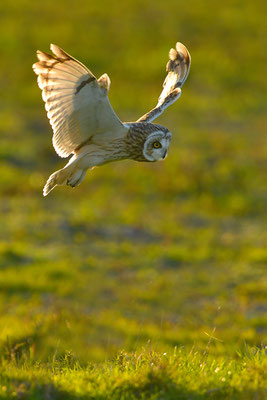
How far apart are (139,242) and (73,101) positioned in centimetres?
719

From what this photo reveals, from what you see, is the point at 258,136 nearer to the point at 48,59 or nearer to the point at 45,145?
the point at 45,145

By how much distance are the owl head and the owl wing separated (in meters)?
0.23

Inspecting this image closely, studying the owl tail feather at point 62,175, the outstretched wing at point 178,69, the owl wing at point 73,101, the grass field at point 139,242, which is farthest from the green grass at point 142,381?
the outstretched wing at point 178,69

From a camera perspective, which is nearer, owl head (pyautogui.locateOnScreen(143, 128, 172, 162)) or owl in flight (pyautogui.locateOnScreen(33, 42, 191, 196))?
owl in flight (pyautogui.locateOnScreen(33, 42, 191, 196))

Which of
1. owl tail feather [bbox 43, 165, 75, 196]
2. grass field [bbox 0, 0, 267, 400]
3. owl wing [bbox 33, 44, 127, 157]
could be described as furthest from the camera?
owl tail feather [bbox 43, 165, 75, 196]

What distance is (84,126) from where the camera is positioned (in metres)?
5.38

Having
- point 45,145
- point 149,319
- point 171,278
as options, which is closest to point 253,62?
point 45,145

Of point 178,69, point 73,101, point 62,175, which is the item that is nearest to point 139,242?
point 178,69

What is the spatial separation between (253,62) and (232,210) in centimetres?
1074

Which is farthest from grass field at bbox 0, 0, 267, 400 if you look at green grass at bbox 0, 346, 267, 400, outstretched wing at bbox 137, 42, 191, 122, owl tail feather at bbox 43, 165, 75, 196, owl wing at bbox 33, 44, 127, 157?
outstretched wing at bbox 137, 42, 191, 122

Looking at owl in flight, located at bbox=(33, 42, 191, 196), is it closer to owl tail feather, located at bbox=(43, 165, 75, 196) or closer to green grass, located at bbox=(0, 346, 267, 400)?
owl tail feather, located at bbox=(43, 165, 75, 196)

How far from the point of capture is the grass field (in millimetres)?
4812

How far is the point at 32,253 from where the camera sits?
37.8 feet

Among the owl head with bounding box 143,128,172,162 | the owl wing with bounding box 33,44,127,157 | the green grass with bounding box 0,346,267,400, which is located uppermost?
the owl wing with bounding box 33,44,127,157
